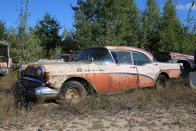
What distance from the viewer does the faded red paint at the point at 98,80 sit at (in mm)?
4782

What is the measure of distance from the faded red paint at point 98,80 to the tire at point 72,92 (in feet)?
0.93

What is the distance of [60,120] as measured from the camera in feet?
11.9

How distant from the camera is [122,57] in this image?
5578 millimetres

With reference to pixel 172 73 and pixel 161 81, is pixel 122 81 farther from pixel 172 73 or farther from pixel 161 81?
pixel 172 73

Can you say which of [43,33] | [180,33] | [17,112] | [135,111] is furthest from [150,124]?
[43,33]

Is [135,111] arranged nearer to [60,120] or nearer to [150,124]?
[150,124]

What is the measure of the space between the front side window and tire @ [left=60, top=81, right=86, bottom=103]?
203cm

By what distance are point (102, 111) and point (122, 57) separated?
1.94m

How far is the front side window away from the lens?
5853 millimetres

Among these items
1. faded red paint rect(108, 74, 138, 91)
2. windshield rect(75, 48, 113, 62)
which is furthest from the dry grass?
windshield rect(75, 48, 113, 62)

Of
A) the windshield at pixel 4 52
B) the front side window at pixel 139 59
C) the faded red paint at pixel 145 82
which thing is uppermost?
the windshield at pixel 4 52

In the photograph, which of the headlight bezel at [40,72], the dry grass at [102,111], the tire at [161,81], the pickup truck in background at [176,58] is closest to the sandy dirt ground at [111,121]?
the dry grass at [102,111]

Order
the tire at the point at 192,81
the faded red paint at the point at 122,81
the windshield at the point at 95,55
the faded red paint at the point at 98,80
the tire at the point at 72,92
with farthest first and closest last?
the tire at the point at 192,81 < the windshield at the point at 95,55 < the faded red paint at the point at 122,81 < the faded red paint at the point at 98,80 < the tire at the point at 72,92

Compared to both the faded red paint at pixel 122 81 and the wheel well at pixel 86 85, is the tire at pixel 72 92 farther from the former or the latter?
the faded red paint at pixel 122 81
